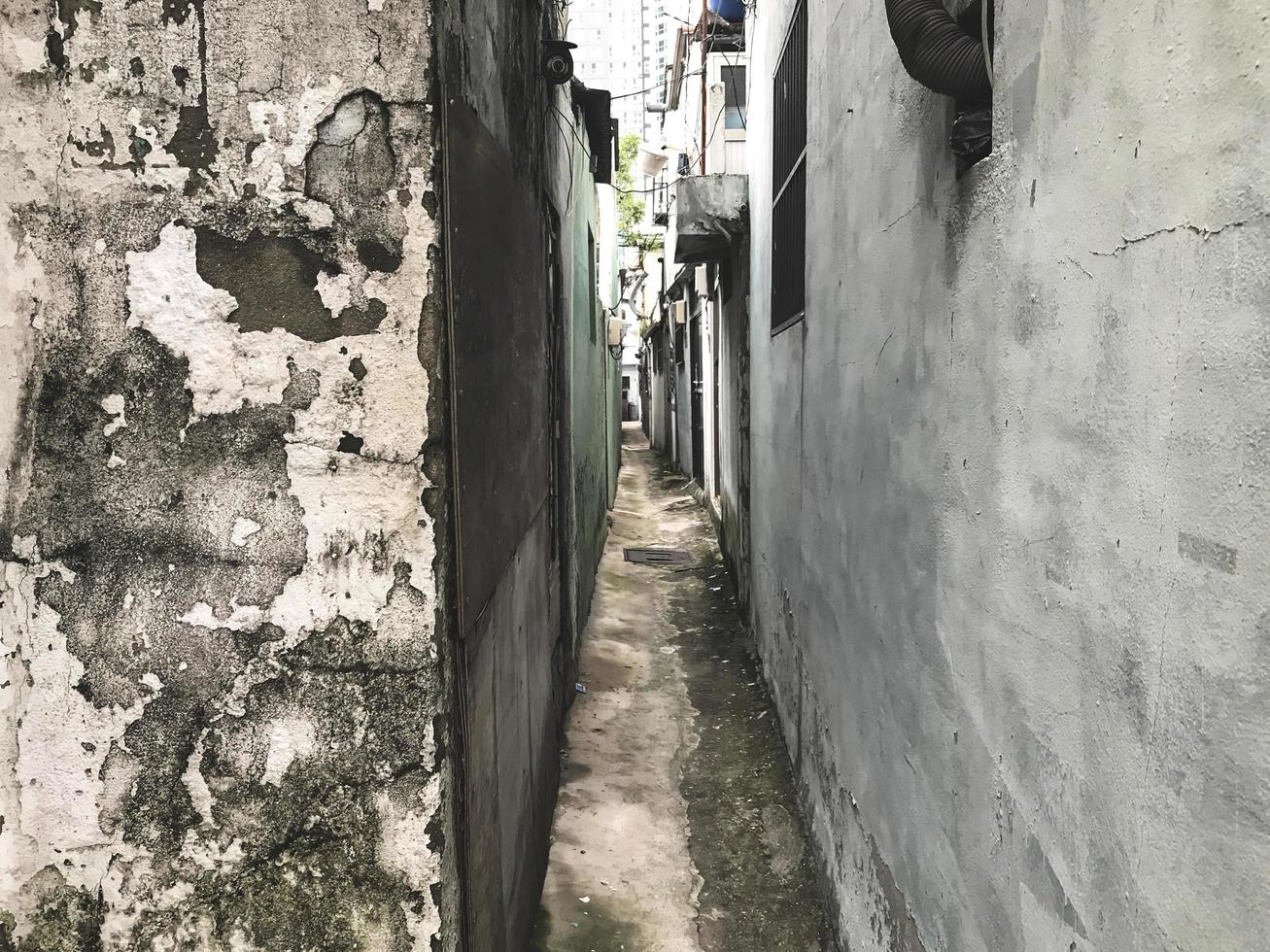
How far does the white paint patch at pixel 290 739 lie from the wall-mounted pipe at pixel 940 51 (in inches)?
85.8

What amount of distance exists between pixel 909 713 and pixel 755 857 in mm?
2231

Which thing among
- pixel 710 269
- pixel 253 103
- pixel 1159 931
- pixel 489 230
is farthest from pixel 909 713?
pixel 710 269

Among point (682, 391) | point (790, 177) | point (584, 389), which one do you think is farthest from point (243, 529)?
point (682, 391)

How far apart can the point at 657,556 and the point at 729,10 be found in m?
7.11

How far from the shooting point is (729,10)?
10078mm

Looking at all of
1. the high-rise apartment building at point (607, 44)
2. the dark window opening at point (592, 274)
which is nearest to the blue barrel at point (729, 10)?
the dark window opening at point (592, 274)

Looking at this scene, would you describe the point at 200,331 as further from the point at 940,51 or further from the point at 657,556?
the point at 657,556

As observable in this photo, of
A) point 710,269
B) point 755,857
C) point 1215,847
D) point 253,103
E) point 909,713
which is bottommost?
point 755,857

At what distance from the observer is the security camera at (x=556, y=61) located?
429 cm

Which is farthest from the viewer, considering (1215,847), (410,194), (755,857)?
(755,857)

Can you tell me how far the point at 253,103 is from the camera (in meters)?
1.78

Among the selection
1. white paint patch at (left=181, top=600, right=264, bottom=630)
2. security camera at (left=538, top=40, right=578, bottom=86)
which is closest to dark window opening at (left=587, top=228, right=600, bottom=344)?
security camera at (left=538, top=40, right=578, bottom=86)

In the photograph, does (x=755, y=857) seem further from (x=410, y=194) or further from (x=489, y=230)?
(x=410, y=194)

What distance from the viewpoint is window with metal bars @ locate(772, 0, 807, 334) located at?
16.1ft
